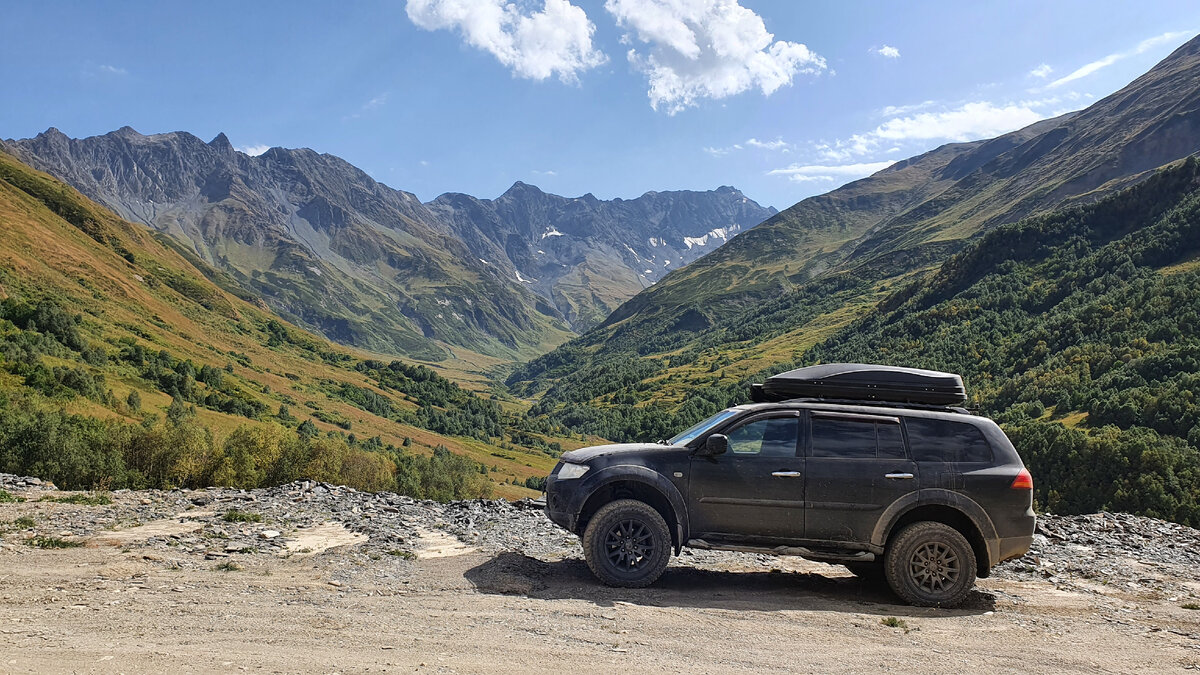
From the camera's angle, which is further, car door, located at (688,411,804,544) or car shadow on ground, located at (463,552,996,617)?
car door, located at (688,411,804,544)

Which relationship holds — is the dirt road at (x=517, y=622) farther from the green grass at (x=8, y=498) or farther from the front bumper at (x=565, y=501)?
the green grass at (x=8, y=498)

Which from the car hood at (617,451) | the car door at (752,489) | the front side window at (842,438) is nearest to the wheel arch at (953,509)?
the front side window at (842,438)

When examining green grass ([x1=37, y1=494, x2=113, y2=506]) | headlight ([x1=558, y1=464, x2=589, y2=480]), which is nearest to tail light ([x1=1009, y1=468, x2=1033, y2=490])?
headlight ([x1=558, y1=464, x2=589, y2=480])

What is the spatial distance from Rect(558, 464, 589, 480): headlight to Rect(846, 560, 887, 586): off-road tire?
5.06 metres

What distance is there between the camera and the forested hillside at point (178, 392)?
26984 mm

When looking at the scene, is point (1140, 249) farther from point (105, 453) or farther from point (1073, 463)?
point (105, 453)

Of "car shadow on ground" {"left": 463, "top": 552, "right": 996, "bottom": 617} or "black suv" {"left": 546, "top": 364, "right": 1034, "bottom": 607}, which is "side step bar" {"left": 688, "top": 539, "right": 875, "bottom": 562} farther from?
"car shadow on ground" {"left": 463, "top": 552, "right": 996, "bottom": 617}

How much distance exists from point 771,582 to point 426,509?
9637mm

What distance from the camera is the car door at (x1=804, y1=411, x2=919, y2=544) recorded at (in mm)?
9695

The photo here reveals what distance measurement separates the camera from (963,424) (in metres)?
10.0

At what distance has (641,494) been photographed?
1017cm

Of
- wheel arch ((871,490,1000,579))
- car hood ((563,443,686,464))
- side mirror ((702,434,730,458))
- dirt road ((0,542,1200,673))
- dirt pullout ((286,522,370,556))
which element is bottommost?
dirt pullout ((286,522,370,556))

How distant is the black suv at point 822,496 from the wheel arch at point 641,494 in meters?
0.02

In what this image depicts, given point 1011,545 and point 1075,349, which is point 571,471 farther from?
point 1075,349
